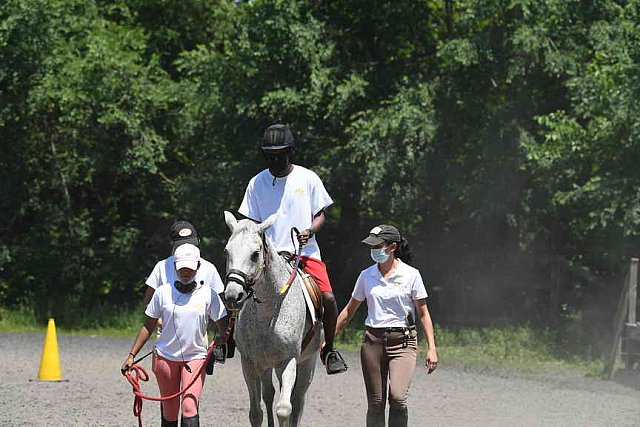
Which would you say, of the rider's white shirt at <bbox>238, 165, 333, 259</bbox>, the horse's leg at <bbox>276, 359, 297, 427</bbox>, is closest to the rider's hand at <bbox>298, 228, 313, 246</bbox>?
the rider's white shirt at <bbox>238, 165, 333, 259</bbox>

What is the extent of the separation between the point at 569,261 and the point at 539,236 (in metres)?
0.80

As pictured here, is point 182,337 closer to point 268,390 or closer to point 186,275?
point 186,275

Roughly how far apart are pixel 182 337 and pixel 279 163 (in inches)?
66.3

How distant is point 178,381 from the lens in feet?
24.6

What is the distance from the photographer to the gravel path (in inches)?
448

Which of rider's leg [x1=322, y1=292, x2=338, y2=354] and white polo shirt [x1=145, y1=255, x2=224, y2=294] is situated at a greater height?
white polo shirt [x1=145, y1=255, x2=224, y2=294]

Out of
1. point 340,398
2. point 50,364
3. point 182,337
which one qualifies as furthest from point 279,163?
point 50,364

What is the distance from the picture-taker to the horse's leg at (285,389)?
7555 mm

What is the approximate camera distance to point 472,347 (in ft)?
66.5

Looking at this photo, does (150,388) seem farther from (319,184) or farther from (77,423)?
(319,184)

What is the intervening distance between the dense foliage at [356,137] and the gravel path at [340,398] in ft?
14.0

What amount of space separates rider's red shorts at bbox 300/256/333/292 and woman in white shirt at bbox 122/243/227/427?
1188 mm

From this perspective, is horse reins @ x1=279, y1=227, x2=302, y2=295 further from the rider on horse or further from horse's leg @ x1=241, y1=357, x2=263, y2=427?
horse's leg @ x1=241, y1=357, x2=263, y2=427

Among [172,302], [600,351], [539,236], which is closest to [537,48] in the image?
[539,236]
